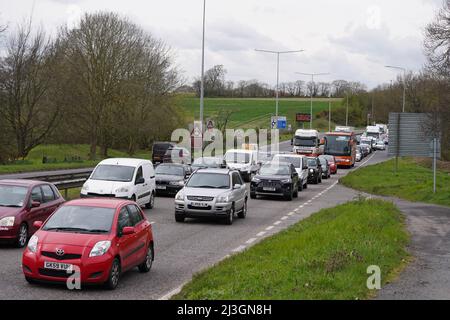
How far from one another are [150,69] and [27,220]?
51782 millimetres

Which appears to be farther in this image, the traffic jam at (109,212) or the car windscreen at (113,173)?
the car windscreen at (113,173)

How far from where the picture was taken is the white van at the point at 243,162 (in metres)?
42.7

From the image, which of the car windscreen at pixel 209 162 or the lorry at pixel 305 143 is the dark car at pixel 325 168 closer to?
the lorry at pixel 305 143

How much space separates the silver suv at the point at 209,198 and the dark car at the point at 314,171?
2232 centimetres

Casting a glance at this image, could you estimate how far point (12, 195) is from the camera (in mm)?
16266

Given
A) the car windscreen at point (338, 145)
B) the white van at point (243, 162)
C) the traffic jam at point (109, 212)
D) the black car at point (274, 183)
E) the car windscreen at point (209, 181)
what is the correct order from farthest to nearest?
the car windscreen at point (338, 145) < the white van at point (243, 162) < the black car at point (274, 183) < the car windscreen at point (209, 181) < the traffic jam at point (109, 212)

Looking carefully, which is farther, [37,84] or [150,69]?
[150,69]

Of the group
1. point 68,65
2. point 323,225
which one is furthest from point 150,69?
point 323,225

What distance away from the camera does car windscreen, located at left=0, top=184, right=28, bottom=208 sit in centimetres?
1600

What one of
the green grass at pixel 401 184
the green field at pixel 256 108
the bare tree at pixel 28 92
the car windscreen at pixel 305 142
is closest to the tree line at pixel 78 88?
the bare tree at pixel 28 92

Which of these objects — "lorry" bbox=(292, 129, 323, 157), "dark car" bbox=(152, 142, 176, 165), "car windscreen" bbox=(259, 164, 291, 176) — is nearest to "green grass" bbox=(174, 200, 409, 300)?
"car windscreen" bbox=(259, 164, 291, 176)
